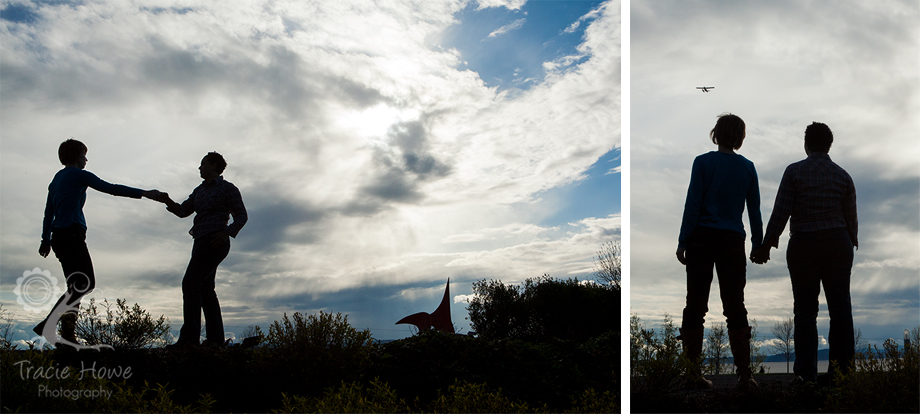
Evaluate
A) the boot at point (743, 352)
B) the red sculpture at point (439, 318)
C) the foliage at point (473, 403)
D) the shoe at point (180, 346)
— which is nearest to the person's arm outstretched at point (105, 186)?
the shoe at point (180, 346)

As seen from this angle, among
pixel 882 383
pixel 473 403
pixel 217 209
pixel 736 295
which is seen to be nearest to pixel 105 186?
pixel 217 209

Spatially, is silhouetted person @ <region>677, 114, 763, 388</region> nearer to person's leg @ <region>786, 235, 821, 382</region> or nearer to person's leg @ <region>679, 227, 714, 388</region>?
person's leg @ <region>679, 227, 714, 388</region>

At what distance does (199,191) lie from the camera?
4.87 meters

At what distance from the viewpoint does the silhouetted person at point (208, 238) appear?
459 cm

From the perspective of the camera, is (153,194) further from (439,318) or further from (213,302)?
(439,318)

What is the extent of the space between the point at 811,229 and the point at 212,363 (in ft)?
15.8

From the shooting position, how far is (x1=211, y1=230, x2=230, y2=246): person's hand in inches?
182

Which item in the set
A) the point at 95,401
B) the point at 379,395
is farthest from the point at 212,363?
the point at 379,395

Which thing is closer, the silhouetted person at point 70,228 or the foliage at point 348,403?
the foliage at point 348,403

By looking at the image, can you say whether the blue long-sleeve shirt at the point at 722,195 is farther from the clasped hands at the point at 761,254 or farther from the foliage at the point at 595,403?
the foliage at the point at 595,403

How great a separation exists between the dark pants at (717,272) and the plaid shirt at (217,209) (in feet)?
13.1

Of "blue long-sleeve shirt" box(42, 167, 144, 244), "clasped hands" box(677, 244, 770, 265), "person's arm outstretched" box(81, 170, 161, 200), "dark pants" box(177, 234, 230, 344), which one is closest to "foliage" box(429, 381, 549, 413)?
"clasped hands" box(677, 244, 770, 265)

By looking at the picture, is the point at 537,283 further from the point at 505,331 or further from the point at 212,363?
the point at 212,363

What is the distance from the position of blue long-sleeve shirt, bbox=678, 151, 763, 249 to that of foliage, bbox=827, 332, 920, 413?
39.9 inches
